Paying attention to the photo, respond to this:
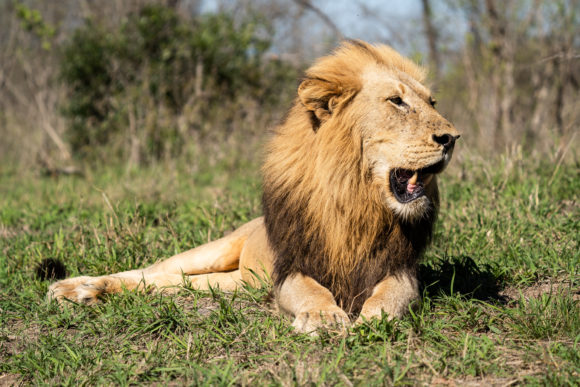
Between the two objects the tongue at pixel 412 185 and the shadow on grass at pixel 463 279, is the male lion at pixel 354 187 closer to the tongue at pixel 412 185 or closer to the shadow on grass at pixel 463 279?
the tongue at pixel 412 185

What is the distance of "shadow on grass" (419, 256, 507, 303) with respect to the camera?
313 cm

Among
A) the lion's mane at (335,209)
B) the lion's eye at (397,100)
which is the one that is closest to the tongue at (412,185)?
the lion's mane at (335,209)

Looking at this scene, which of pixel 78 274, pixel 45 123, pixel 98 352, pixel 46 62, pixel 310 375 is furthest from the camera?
pixel 46 62

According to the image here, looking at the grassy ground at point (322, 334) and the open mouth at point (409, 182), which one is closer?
the grassy ground at point (322, 334)

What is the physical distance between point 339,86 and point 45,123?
8616 mm

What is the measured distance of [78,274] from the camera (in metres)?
3.90

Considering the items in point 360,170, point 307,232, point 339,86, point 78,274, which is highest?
point 339,86

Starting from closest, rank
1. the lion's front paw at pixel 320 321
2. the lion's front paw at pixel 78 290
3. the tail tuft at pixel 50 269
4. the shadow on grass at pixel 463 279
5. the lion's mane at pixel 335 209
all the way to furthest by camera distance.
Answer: the lion's front paw at pixel 320 321 → the lion's mane at pixel 335 209 → the shadow on grass at pixel 463 279 → the lion's front paw at pixel 78 290 → the tail tuft at pixel 50 269

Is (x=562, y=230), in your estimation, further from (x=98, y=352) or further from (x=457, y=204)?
(x=98, y=352)

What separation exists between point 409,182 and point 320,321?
77 cm

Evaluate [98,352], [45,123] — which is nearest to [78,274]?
[98,352]

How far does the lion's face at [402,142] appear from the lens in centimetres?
270

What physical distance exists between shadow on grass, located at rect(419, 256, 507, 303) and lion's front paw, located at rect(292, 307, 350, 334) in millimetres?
710

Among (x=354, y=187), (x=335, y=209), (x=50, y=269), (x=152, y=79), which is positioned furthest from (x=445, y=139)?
(x=152, y=79)
